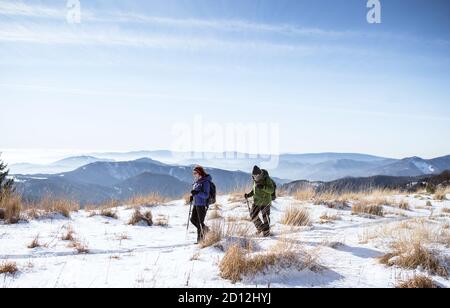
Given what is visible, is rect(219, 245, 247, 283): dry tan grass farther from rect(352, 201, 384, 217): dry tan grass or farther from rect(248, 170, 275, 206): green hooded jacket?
rect(352, 201, 384, 217): dry tan grass

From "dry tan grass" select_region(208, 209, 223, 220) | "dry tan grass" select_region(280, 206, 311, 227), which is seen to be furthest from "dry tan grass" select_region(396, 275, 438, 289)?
"dry tan grass" select_region(208, 209, 223, 220)

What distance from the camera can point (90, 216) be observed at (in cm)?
1164

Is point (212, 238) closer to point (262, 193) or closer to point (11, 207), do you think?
point (262, 193)

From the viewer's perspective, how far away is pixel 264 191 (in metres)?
9.07

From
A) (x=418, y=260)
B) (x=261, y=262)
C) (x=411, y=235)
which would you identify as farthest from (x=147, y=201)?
(x=418, y=260)

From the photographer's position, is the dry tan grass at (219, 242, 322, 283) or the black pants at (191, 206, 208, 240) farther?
the black pants at (191, 206, 208, 240)

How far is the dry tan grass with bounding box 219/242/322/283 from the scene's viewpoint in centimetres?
534

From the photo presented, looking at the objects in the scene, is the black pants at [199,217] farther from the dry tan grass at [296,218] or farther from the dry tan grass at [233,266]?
the dry tan grass at [296,218]

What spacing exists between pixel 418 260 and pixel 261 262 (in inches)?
96.6

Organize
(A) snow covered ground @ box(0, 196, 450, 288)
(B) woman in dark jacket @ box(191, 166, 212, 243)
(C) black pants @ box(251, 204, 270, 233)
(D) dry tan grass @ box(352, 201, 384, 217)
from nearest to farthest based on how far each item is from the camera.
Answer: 1. (A) snow covered ground @ box(0, 196, 450, 288)
2. (B) woman in dark jacket @ box(191, 166, 212, 243)
3. (C) black pants @ box(251, 204, 270, 233)
4. (D) dry tan grass @ box(352, 201, 384, 217)

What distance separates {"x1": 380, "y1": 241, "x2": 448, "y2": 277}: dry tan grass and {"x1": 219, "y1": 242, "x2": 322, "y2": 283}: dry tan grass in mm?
1283

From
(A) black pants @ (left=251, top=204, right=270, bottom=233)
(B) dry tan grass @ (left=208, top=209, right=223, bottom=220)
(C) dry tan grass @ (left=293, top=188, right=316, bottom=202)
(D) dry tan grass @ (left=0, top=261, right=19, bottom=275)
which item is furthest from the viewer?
(C) dry tan grass @ (left=293, top=188, right=316, bottom=202)

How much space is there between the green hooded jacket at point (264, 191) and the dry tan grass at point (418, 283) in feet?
13.9
